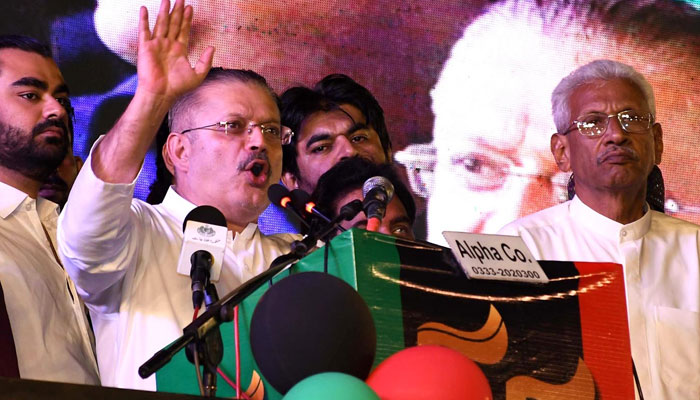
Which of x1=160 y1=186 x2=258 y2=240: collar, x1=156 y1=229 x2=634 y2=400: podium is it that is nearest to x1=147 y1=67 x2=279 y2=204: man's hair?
x1=160 y1=186 x2=258 y2=240: collar

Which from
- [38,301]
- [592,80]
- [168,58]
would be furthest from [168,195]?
[592,80]

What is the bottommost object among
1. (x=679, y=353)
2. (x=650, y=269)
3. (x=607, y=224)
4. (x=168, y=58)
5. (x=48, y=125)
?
(x=679, y=353)

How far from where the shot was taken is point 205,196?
3.14 m

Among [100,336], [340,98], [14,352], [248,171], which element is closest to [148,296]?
[100,336]

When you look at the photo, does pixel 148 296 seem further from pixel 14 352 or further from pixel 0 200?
pixel 0 200

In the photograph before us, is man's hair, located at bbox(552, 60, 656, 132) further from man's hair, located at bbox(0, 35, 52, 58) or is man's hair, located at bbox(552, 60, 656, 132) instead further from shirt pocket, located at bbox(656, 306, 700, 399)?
man's hair, located at bbox(0, 35, 52, 58)

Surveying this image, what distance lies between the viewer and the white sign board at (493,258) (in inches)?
78.4

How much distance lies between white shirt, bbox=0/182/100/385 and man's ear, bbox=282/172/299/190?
972 millimetres

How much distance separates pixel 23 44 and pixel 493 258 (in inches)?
82.8

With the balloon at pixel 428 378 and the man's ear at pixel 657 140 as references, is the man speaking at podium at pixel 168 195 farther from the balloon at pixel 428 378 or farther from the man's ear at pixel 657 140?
the man's ear at pixel 657 140

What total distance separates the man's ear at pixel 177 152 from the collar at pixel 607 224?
1472 mm

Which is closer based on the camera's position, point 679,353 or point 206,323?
point 206,323

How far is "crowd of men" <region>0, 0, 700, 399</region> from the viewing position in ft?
8.46

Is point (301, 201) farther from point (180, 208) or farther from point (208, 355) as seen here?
point (180, 208)
